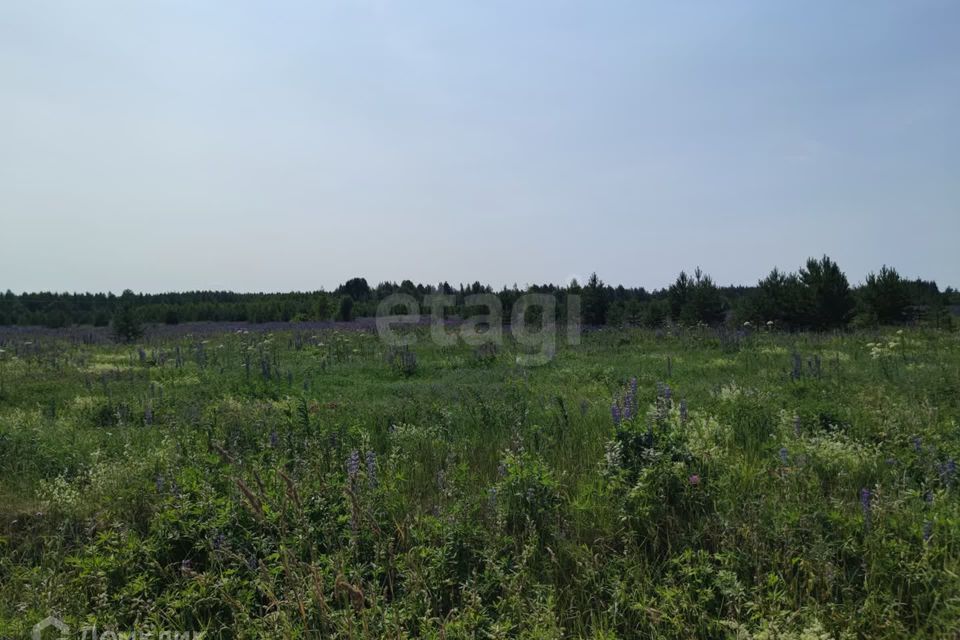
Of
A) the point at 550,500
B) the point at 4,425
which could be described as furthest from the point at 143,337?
the point at 550,500

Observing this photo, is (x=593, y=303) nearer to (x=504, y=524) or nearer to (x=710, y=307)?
(x=710, y=307)

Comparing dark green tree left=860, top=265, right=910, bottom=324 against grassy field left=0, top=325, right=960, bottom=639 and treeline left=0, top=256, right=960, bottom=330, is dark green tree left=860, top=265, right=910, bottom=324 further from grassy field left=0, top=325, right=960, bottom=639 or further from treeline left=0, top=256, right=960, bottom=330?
grassy field left=0, top=325, right=960, bottom=639

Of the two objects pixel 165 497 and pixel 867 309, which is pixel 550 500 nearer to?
pixel 165 497

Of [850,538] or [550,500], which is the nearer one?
[850,538]

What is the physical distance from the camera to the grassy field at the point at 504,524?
2.57 metres

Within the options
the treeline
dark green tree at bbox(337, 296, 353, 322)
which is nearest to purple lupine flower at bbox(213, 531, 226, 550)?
the treeline

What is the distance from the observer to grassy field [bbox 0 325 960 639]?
2568 millimetres

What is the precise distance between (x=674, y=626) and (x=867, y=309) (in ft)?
85.2

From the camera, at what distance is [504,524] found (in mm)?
3189

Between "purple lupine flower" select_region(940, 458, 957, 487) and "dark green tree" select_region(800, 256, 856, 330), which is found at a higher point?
"dark green tree" select_region(800, 256, 856, 330)

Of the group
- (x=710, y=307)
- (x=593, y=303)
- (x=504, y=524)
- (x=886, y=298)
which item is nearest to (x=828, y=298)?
(x=886, y=298)

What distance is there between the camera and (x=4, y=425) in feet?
19.9

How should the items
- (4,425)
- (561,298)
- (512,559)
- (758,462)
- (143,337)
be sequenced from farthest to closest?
(561,298), (143,337), (4,425), (758,462), (512,559)

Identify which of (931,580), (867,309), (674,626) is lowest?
(674,626)
